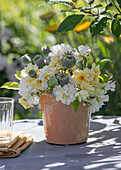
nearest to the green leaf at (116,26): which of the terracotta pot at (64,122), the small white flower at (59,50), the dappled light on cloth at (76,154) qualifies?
the small white flower at (59,50)

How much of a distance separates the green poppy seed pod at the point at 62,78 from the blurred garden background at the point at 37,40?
44.3 inches

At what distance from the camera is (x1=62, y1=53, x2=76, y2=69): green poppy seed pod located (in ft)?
2.81

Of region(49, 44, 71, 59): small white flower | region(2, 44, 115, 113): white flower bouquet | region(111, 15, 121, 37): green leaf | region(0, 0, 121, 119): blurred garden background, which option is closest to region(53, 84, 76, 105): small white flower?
region(2, 44, 115, 113): white flower bouquet

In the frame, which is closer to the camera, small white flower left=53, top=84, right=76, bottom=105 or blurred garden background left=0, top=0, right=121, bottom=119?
small white flower left=53, top=84, right=76, bottom=105

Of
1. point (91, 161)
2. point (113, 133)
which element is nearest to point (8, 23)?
point (113, 133)

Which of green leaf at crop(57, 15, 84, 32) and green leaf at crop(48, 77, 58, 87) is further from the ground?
green leaf at crop(57, 15, 84, 32)

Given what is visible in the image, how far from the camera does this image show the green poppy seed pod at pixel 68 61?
→ 2.81 ft

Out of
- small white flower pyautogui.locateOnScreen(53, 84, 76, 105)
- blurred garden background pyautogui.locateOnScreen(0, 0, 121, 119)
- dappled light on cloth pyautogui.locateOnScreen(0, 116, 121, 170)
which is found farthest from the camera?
blurred garden background pyautogui.locateOnScreen(0, 0, 121, 119)

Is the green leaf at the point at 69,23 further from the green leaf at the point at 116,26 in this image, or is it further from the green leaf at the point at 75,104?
the green leaf at the point at 75,104

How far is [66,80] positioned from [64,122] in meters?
0.15

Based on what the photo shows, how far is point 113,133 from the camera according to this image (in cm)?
109

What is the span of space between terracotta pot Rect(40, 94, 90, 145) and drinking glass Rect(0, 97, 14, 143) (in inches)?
4.8

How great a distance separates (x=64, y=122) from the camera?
3.03 feet

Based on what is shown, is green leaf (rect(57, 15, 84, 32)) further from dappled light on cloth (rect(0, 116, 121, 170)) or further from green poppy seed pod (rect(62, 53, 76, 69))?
dappled light on cloth (rect(0, 116, 121, 170))
